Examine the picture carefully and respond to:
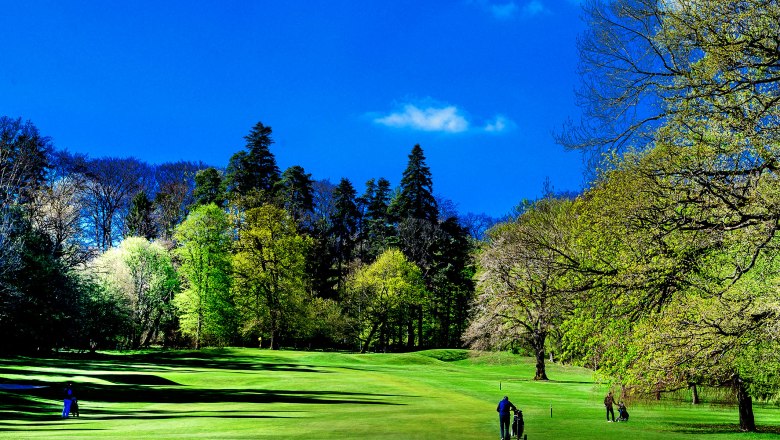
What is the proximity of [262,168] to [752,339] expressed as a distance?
77.8 m

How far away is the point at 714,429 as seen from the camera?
25.6 metres

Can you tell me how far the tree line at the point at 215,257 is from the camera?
50938 millimetres

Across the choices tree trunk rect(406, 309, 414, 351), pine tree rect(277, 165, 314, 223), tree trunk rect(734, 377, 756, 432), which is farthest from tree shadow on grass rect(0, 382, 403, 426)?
pine tree rect(277, 165, 314, 223)

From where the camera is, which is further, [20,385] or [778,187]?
[20,385]

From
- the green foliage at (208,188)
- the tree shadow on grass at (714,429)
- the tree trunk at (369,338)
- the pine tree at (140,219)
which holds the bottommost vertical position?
the tree shadow on grass at (714,429)

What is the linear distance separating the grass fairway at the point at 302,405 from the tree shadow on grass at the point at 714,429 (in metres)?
0.04

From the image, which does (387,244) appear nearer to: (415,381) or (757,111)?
(415,381)

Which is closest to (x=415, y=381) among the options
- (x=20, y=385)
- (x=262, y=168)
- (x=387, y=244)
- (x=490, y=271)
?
(x=490, y=271)

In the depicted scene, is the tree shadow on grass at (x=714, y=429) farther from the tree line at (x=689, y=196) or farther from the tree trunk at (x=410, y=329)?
the tree trunk at (x=410, y=329)

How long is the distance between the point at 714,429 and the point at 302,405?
17.8 meters

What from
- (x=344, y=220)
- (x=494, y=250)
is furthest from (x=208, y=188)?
(x=494, y=250)

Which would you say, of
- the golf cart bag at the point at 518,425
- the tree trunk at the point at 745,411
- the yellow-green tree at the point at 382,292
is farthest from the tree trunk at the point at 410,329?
the golf cart bag at the point at 518,425

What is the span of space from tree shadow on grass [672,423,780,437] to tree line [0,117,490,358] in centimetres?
3936

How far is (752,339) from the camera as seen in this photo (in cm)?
1659
